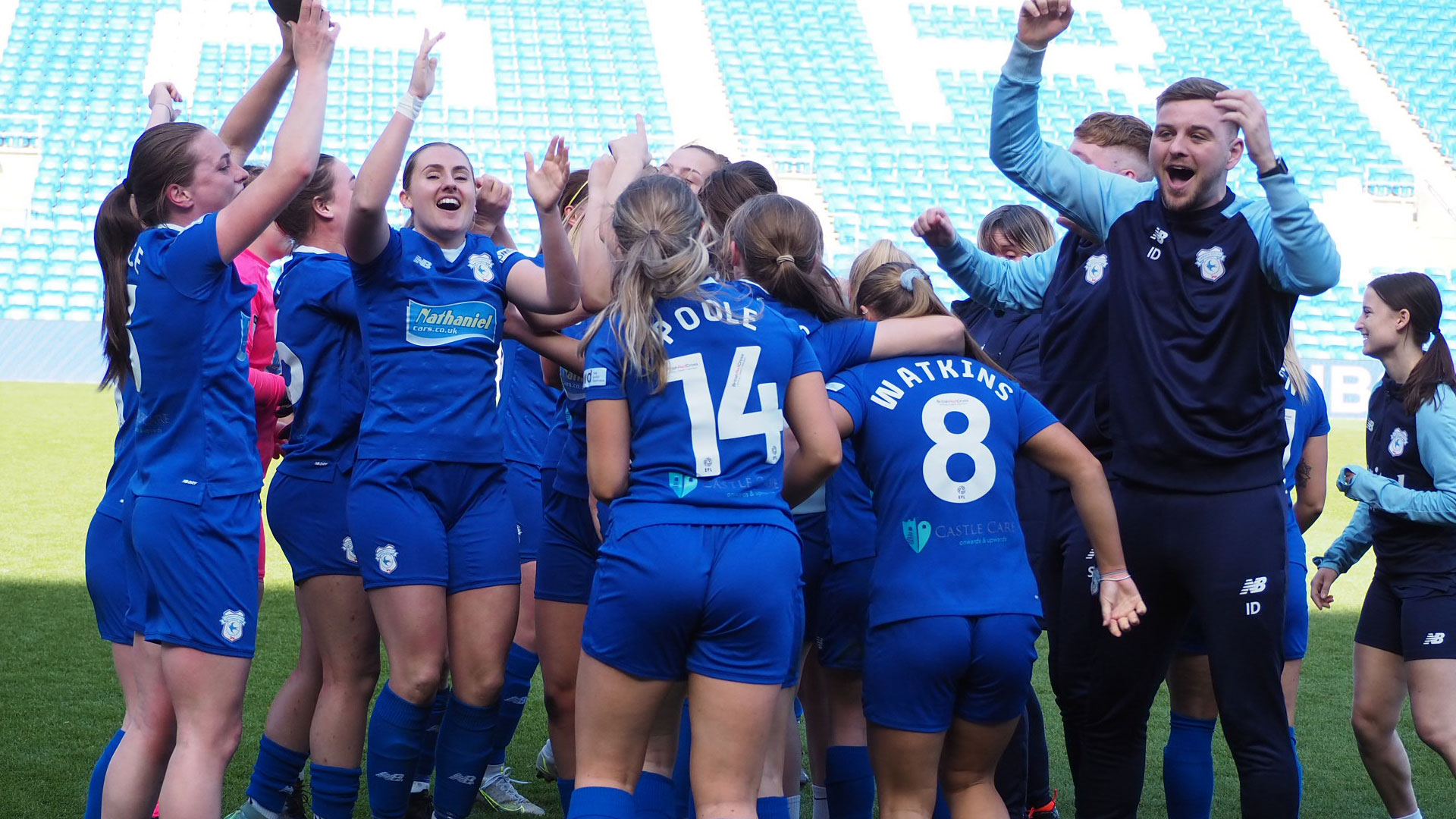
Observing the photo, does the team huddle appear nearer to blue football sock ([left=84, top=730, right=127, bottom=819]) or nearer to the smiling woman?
the smiling woman

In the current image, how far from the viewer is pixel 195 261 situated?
3.07 m

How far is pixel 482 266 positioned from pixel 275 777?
1.71 meters

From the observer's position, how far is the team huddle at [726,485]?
296 cm

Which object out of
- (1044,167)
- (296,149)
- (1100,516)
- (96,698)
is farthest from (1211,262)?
(96,698)

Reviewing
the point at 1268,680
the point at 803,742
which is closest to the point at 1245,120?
the point at 1268,680

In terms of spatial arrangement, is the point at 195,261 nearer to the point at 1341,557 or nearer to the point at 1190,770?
the point at 1190,770

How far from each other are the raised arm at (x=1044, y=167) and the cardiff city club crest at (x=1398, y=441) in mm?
1518

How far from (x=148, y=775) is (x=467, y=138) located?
20.4 meters

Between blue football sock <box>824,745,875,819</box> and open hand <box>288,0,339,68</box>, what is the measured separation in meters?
2.30

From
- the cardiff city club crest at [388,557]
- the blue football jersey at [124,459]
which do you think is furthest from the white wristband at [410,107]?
the cardiff city club crest at [388,557]

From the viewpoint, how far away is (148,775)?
323 cm

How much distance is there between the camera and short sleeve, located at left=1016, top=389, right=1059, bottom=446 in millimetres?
3309

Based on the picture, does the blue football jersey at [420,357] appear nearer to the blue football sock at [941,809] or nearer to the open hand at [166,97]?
the open hand at [166,97]

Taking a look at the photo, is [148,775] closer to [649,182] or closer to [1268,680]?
[649,182]
